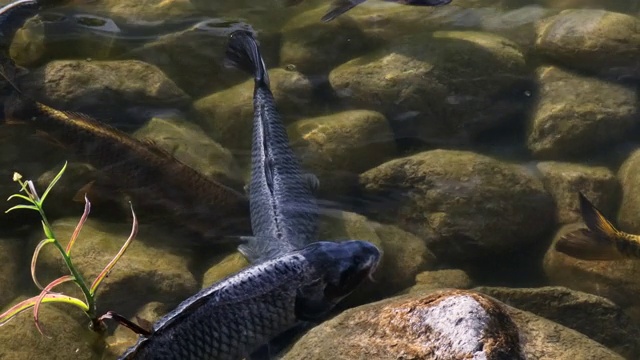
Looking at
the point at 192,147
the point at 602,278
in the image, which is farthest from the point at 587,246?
the point at 192,147

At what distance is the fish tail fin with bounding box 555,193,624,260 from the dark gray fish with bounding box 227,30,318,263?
71.7 inches

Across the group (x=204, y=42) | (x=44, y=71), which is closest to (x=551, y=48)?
(x=204, y=42)

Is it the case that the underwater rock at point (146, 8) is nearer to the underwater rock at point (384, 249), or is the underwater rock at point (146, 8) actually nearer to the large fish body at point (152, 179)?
the large fish body at point (152, 179)

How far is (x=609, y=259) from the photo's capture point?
4754mm

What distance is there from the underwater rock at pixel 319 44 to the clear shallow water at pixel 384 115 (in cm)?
2

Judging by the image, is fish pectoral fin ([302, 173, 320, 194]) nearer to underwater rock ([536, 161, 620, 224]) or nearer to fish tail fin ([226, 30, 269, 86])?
fish tail fin ([226, 30, 269, 86])

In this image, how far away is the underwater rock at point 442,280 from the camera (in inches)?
185

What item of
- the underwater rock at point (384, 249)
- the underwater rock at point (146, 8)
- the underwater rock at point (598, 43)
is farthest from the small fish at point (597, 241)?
the underwater rock at point (146, 8)

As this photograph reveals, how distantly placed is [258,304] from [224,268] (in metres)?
0.90

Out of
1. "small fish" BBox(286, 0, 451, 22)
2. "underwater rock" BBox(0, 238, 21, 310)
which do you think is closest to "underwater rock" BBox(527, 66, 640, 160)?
"small fish" BBox(286, 0, 451, 22)

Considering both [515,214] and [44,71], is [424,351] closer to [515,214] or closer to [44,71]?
[515,214]

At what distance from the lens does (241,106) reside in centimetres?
597

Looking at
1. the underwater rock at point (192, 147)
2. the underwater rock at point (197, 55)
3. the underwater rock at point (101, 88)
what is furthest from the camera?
the underwater rock at point (197, 55)

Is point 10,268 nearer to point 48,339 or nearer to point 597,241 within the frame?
point 48,339
